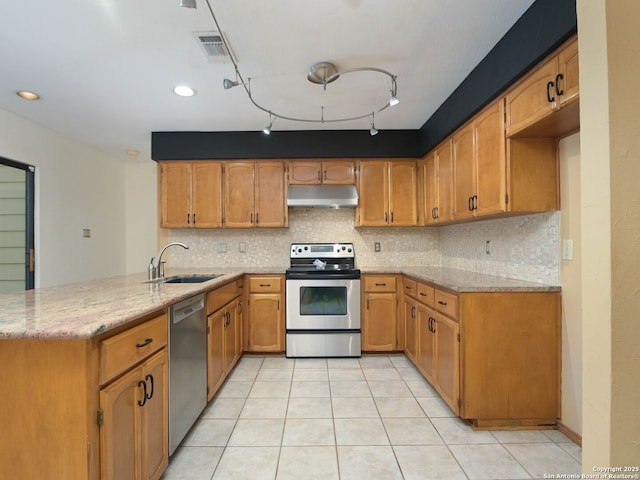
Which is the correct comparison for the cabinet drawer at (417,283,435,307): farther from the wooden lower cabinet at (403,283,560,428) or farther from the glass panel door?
the glass panel door

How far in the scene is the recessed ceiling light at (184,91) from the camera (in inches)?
95.7

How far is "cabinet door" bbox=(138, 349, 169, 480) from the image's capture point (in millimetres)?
1354

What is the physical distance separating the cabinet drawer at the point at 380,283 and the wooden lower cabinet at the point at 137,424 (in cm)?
215

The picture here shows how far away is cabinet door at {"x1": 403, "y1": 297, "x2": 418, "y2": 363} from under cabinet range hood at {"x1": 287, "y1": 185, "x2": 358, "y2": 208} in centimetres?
123

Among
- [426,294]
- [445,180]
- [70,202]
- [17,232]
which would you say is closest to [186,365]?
[426,294]

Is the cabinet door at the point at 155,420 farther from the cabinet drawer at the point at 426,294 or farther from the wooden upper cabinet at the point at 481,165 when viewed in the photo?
the wooden upper cabinet at the point at 481,165

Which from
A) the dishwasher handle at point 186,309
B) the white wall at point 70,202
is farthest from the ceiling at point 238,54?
the dishwasher handle at point 186,309

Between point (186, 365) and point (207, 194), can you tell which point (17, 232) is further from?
point (186, 365)

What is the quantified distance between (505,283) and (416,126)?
6.62 feet

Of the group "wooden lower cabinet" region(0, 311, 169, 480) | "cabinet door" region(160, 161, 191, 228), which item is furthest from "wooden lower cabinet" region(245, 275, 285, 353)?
"wooden lower cabinet" region(0, 311, 169, 480)

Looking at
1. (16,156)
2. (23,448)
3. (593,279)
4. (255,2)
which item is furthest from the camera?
(16,156)

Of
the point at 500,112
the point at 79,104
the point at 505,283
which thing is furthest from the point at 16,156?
the point at 505,283

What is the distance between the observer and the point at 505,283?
209 cm

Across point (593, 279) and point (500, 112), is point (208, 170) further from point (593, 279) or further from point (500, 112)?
point (593, 279)
